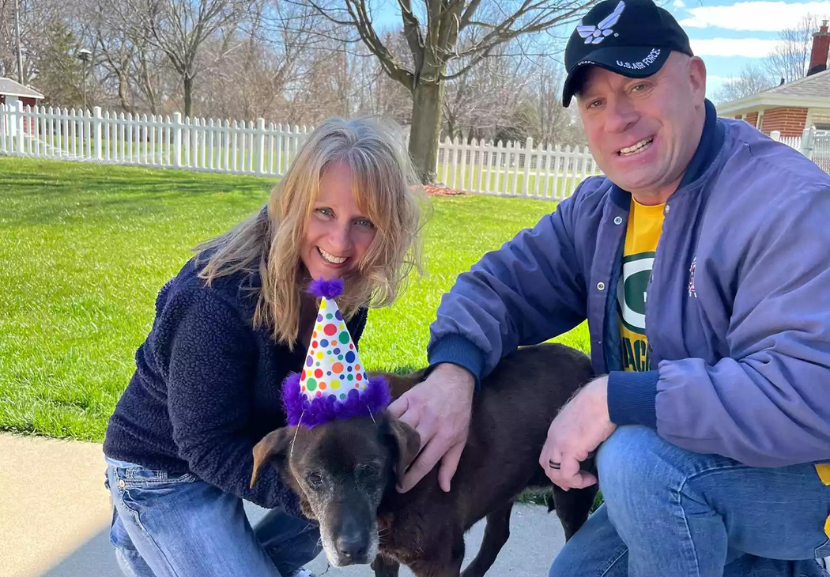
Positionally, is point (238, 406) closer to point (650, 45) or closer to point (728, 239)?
point (728, 239)

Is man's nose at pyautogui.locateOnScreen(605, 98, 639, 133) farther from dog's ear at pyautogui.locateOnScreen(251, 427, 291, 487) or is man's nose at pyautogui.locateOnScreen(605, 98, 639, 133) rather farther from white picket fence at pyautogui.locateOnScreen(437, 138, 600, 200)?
white picket fence at pyautogui.locateOnScreen(437, 138, 600, 200)

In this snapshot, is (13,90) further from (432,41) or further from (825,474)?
(825,474)

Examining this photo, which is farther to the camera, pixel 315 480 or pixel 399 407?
pixel 399 407

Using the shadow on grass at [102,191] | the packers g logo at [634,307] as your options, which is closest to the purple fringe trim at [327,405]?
the packers g logo at [634,307]

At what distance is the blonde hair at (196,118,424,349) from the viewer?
2311mm

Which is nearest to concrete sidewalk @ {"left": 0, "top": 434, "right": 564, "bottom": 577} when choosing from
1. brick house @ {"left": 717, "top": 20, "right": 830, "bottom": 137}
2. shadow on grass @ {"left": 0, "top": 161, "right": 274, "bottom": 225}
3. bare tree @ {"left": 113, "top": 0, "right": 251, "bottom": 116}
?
shadow on grass @ {"left": 0, "top": 161, "right": 274, "bottom": 225}

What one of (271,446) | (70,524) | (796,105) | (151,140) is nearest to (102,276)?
(70,524)

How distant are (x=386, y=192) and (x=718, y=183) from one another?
1.09m

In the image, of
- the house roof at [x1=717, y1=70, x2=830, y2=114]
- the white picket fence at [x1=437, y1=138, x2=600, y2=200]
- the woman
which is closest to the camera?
the woman

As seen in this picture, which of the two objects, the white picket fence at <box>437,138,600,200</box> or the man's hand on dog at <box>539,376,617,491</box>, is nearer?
the man's hand on dog at <box>539,376,617,491</box>

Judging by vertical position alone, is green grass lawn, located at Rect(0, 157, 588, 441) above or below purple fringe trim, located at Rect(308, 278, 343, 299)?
below

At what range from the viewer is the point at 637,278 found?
248cm

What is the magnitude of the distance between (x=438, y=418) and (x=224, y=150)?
1710cm

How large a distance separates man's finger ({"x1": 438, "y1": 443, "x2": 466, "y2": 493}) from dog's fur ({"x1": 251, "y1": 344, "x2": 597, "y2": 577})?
0.13ft
